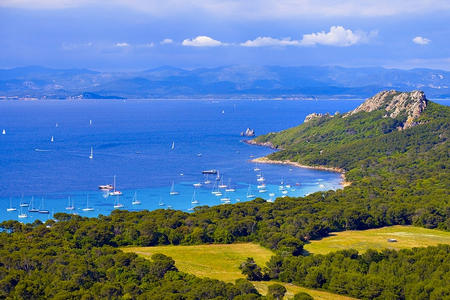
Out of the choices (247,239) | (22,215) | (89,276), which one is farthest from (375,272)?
(22,215)

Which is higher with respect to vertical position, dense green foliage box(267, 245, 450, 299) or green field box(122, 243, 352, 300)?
dense green foliage box(267, 245, 450, 299)

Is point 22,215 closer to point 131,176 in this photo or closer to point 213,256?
point 131,176

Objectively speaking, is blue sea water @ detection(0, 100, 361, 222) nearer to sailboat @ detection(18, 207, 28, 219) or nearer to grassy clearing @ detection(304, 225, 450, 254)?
sailboat @ detection(18, 207, 28, 219)

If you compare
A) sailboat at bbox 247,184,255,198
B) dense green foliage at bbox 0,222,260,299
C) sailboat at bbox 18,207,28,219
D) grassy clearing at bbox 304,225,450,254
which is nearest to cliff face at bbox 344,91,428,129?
sailboat at bbox 247,184,255,198

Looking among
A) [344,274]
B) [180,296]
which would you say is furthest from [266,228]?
[180,296]

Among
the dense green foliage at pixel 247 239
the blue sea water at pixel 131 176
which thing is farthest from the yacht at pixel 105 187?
the dense green foliage at pixel 247 239

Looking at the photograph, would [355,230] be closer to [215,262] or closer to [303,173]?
[215,262]

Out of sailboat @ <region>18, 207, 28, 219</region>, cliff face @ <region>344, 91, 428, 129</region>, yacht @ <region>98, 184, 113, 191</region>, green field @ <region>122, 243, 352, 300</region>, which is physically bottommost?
sailboat @ <region>18, 207, 28, 219</region>
